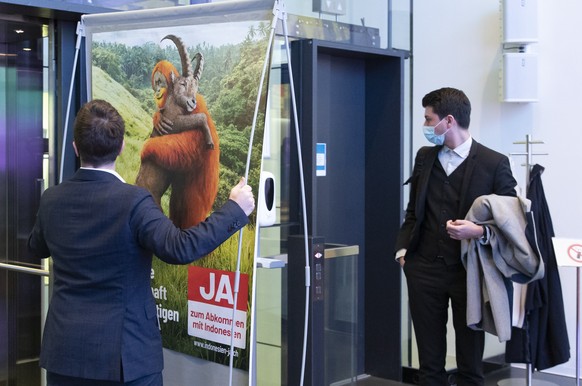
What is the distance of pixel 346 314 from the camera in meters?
4.55

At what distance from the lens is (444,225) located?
3.46 m

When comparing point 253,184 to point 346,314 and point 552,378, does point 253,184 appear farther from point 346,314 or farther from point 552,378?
point 552,378

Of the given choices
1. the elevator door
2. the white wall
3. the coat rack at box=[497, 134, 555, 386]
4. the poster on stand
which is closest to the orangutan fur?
the poster on stand

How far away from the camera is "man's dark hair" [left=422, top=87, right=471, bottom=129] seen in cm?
348

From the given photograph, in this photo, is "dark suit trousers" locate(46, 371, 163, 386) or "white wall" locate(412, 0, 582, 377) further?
"white wall" locate(412, 0, 582, 377)

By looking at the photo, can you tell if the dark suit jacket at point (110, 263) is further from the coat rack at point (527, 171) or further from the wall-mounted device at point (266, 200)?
the coat rack at point (527, 171)

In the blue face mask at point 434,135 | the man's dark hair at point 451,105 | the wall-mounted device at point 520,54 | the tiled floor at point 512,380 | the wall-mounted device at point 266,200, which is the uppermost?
the wall-mounted device at point 520,54

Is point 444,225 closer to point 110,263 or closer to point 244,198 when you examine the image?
point 244,198

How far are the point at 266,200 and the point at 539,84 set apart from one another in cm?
308

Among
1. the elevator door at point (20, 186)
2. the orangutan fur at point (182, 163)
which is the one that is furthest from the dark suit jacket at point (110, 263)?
the elevator door at point (20, 186)

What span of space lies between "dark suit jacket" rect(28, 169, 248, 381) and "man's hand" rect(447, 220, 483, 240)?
1.20 meters

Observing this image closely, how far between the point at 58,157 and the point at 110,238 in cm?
165

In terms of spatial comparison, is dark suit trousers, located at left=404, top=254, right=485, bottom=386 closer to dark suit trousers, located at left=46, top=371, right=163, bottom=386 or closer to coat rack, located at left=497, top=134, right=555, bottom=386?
coat rack, located at left=497, top=134, right=555, bottom=386

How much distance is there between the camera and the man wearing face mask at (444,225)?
11.2ft
